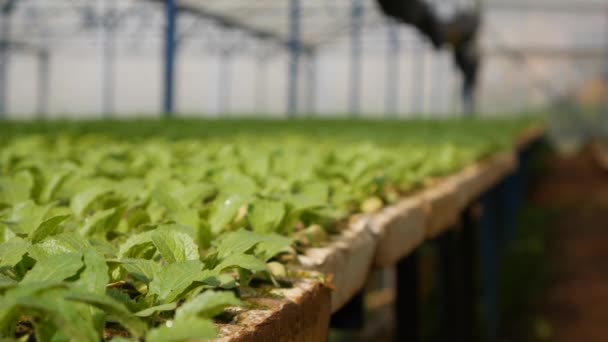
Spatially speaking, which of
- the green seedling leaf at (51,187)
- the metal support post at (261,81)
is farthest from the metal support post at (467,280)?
the metal support post at (261,81)

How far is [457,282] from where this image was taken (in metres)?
4.99

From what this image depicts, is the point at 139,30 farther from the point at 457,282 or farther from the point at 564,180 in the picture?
the point at 457,282

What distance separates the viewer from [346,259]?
1792mm

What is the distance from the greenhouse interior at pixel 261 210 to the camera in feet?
3.83

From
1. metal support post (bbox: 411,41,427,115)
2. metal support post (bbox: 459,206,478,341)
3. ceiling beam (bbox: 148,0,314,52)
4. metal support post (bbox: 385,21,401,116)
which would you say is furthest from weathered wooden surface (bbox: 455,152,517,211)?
metal support post (bbox: 411,41,427,115)

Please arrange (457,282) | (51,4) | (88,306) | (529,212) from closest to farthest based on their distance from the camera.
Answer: (88,306)
(457,282)
(529,212)
(51,4)

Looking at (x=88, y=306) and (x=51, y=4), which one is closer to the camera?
(x=88, y=306)

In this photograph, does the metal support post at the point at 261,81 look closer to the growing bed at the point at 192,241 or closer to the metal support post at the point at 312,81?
the metal support post at the point at 312,81

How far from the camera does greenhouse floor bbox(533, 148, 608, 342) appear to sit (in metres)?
7.17

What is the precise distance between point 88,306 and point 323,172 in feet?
5.98

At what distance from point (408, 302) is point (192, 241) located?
2223mm

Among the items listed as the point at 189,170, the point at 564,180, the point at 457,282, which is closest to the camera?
the point at 189,170

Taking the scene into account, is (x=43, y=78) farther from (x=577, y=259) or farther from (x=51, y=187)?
(x=51, y=187)

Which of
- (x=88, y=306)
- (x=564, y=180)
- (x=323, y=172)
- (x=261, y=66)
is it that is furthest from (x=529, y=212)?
(x=261, y=66)
